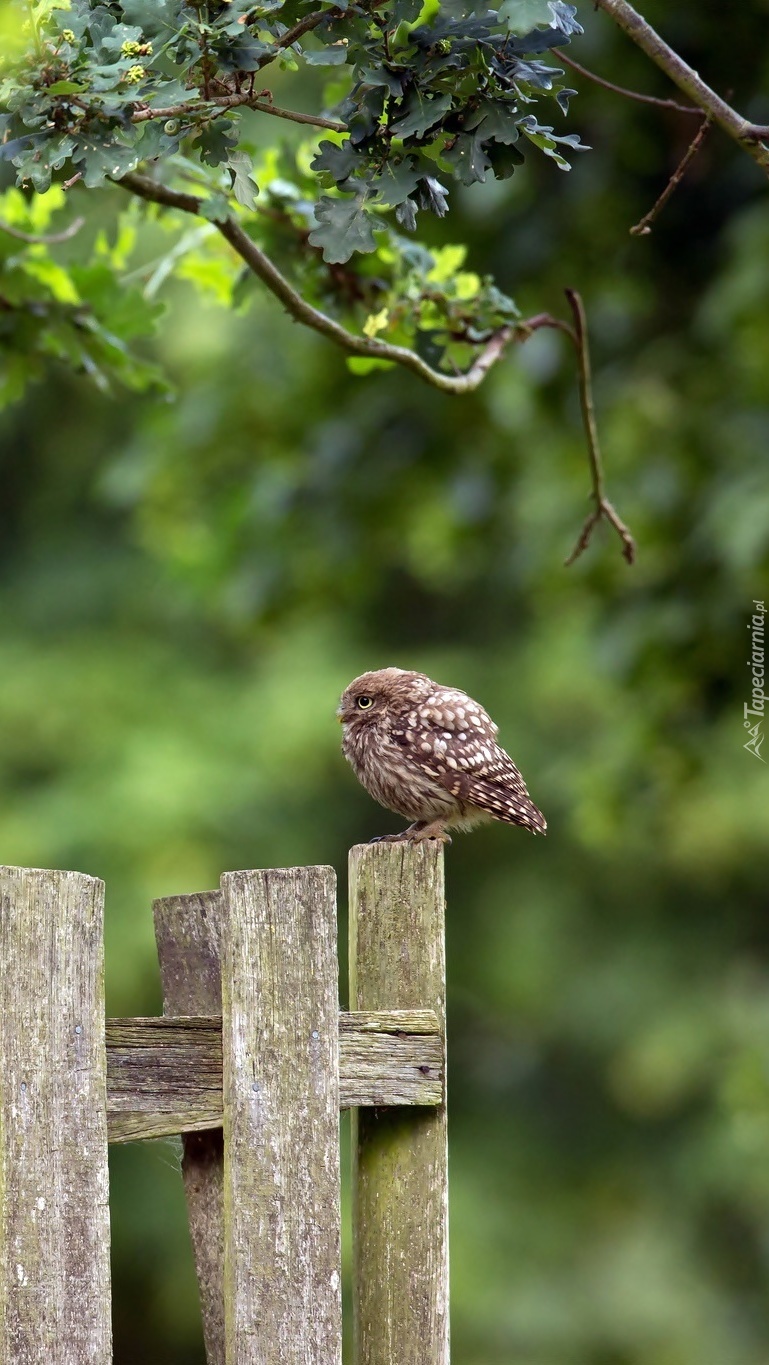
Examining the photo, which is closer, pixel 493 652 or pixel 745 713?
pixel 745 713

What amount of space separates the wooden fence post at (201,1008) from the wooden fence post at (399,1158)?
0.21 metres

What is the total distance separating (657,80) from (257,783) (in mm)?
6677

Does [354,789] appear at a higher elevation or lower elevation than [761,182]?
lower

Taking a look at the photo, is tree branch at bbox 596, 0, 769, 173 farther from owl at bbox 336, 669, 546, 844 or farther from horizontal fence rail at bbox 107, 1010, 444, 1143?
horizontal fence rail at bbox 107, 1010, 444, 1143

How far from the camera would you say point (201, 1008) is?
2.69 m

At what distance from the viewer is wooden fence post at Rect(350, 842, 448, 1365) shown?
2604 mm

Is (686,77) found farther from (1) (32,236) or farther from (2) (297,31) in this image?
(1) (32,236)

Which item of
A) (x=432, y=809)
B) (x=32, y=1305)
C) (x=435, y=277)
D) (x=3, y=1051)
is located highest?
(x=435, y=277)

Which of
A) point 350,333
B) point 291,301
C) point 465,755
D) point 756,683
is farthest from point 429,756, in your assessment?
point 756,683

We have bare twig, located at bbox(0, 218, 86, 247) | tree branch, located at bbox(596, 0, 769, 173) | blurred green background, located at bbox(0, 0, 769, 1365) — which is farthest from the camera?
blurred green background, located at bbox(0, 0, 769, 1365)

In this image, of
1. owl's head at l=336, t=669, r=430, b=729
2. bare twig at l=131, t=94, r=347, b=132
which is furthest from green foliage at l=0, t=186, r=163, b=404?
bare twig at l=131, t=94, r=347, b=132

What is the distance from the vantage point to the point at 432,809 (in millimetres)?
3766

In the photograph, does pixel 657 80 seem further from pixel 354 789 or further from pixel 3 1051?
pixel 354 789

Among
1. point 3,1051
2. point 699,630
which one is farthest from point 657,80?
point 3,1051
